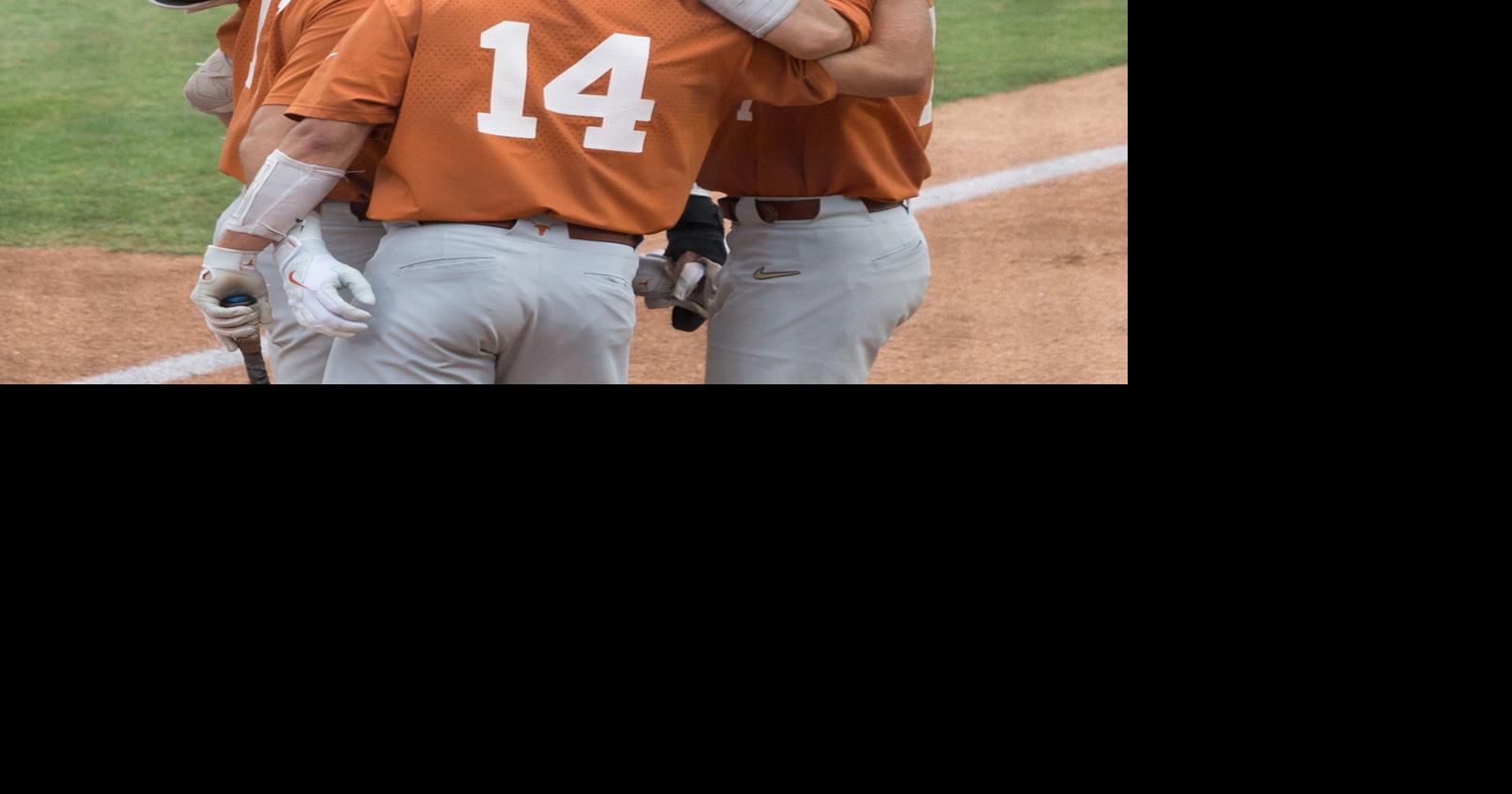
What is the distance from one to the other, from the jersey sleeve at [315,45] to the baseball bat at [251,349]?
0.35 metres

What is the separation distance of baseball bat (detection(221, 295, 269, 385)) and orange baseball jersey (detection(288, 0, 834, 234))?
0.33 meters

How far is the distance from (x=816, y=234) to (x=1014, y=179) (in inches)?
177

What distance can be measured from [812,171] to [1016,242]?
370 cm

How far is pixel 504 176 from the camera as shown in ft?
7.89

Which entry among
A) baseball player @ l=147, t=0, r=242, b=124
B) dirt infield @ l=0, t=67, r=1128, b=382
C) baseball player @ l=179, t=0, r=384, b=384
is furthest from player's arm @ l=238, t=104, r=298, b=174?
dirt infield @ l=0, t=67, r=1128, b=382

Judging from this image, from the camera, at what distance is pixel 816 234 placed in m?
2.92

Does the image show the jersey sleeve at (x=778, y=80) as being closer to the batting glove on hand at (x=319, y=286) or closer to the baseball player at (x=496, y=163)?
the baseball player at (x=496, y=163)

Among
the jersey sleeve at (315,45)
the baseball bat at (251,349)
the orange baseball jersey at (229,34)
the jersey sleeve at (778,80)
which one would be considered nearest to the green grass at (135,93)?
the orange baseball jersey at (229,34)

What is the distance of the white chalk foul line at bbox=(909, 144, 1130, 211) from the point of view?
697 centimetres

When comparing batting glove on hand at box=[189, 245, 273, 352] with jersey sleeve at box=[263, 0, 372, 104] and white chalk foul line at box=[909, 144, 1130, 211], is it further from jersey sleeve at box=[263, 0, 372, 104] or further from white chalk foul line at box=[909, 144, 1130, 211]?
white chalk foul line at box=[909, 144, 1130, 211]

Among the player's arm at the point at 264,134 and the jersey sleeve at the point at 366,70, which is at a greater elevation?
the jersey sleeve at the point at 366,70

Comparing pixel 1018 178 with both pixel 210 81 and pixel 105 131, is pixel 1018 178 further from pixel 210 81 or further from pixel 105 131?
pixel 210 81

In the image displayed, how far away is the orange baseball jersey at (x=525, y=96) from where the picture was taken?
93.1 inches

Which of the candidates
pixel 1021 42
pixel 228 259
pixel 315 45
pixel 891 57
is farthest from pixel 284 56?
pixel 1021 42
